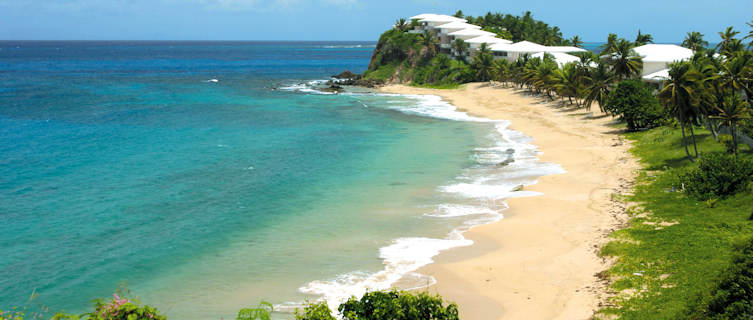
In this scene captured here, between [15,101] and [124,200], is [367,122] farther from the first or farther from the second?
[15,101]

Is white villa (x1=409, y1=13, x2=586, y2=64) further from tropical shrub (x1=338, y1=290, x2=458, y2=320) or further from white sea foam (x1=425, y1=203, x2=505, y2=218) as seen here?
tropical shrub (x1=338, y1=290, x2=458, y2=320)

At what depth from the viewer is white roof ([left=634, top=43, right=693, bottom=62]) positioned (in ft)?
208

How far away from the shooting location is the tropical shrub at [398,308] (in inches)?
569

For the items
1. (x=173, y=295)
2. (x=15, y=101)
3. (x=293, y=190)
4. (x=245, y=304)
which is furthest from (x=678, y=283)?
(x=15, y=101)

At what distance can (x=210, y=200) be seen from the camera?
36469 millimetres

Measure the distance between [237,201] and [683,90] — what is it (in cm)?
2812

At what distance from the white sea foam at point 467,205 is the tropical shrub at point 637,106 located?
865 centimetres

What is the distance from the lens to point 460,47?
4368 inches

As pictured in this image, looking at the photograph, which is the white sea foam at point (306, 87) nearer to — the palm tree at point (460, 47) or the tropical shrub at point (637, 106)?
the palm tree at point (460, 47)

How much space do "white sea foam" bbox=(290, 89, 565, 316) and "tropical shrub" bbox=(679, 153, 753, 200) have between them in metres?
8.66

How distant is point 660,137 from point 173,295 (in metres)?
38.6

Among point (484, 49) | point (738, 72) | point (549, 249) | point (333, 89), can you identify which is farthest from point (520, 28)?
point (549, 249)

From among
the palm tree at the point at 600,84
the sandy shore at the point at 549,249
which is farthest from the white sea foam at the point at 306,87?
the sandy shore at the point at 549,249

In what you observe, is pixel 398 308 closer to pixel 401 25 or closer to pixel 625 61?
pixel 625 61
